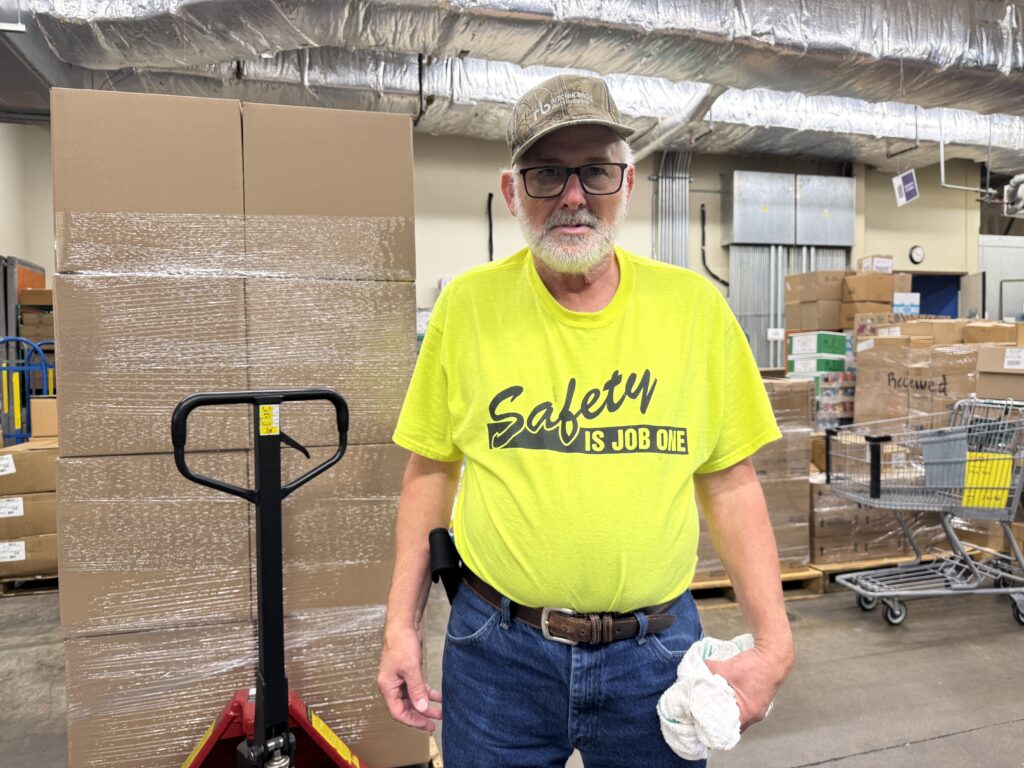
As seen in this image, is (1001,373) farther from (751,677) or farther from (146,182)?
(146,182)

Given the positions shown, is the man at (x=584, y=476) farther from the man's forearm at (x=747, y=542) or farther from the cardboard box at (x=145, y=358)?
the cardboard box at (x=145, y=358)

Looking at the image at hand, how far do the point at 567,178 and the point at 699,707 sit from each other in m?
0.80

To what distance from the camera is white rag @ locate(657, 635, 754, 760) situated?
92 cm

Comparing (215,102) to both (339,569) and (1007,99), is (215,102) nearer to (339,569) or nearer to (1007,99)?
(339,569)

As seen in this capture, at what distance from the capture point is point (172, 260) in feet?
5.82

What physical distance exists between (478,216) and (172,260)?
240 inches

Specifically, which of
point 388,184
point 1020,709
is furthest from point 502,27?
point 1020,709

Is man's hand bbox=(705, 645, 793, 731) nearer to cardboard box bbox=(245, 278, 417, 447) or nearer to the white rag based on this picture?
the white rag

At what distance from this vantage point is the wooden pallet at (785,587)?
368cm

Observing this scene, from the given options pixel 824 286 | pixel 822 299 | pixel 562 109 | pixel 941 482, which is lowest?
pixel 941 482

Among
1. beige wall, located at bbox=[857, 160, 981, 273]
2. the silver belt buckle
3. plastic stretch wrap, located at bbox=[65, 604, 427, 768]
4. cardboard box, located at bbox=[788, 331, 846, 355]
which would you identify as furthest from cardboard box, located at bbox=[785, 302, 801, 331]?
the silver belt buckle

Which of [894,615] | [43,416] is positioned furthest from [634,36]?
[43,416]

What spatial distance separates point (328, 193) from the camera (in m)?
1.88

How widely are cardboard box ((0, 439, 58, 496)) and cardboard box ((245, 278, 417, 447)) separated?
281cm
